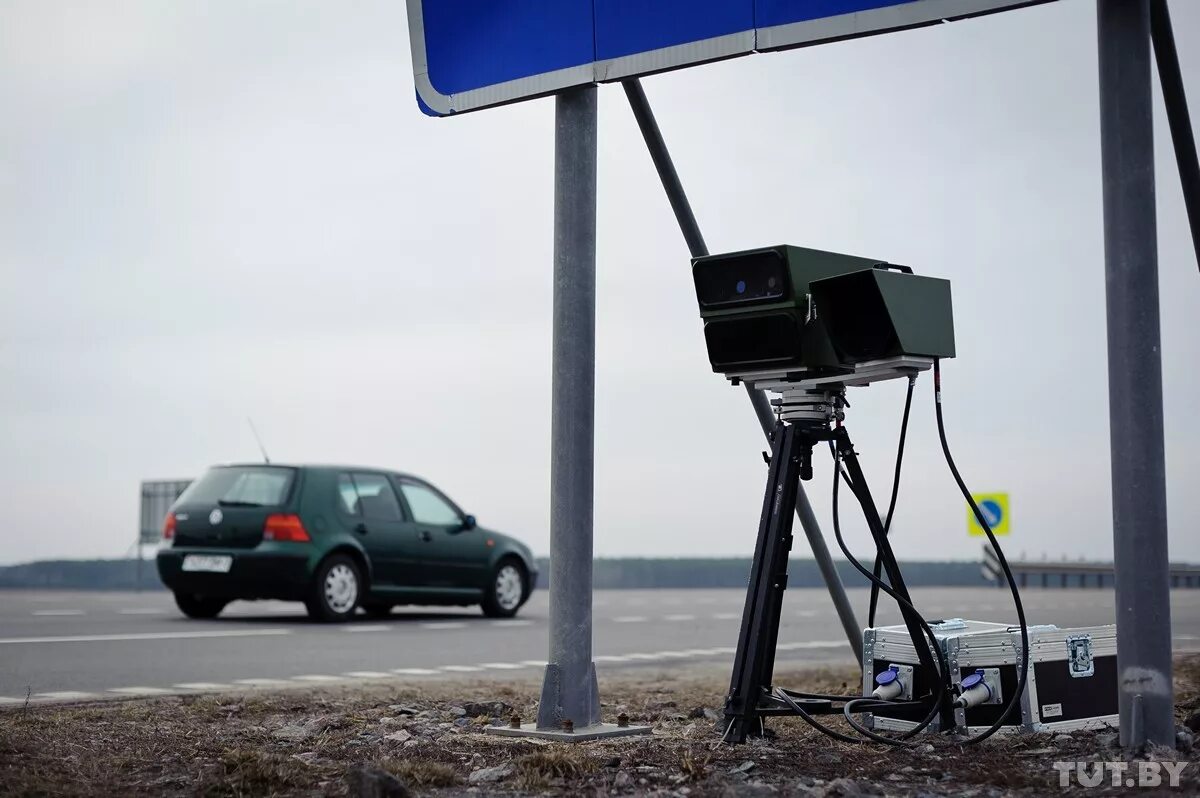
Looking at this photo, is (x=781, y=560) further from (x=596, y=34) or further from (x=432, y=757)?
(x=596, y=34)

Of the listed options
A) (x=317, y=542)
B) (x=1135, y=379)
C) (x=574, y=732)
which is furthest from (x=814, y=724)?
(x=317, y=542)

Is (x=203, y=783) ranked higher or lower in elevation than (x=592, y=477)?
lower

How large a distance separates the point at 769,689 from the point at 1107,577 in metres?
30.7

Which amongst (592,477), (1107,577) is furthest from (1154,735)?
(1107,577)

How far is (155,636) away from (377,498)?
12.9 ft

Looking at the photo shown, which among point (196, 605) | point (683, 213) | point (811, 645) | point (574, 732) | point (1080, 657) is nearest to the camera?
point (574, 732)

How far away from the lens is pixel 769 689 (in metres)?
5.81

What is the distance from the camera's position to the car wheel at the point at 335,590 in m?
15.9

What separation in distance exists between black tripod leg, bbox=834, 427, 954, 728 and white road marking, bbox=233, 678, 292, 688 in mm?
4861

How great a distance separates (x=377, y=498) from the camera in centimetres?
1714

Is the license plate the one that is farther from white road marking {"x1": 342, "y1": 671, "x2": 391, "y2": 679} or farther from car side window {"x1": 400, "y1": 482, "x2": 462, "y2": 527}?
white road marking {"x1": 342, "y1": 671, "x2": 391, "y2": 679}

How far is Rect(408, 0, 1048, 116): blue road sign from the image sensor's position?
235 inches

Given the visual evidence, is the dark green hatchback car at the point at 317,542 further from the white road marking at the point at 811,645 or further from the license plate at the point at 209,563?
the white road marking at the point at 811,645

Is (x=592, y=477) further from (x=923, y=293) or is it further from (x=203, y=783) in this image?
(x=203, y=783)
